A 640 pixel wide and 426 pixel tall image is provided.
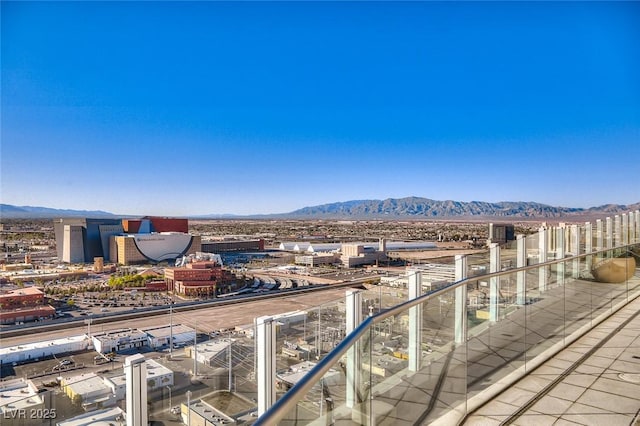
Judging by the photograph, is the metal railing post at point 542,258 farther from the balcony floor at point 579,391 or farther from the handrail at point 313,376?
the handrail at point 313,376

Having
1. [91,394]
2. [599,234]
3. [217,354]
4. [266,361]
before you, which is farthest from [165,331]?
[266,361]

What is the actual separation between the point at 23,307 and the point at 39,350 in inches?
514

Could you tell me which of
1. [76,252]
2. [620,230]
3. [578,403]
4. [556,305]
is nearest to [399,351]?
[578,403]

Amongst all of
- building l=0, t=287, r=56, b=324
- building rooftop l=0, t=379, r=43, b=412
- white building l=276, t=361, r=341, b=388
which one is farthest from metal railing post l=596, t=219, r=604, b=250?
building l=0, t=287, r=56, b=324

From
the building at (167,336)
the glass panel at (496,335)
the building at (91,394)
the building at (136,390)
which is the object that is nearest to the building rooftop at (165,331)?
the building at (167,336)

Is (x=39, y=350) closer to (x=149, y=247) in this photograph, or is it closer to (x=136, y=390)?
(x=136, y=390)

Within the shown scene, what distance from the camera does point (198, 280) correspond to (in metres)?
36.7

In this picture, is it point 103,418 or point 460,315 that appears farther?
point 103,418

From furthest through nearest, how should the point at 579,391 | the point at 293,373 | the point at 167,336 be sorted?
the point at 167,336, the point at 293,373, the point at 579,391

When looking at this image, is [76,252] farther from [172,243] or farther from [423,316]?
[423,316]

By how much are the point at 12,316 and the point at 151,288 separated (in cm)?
1155

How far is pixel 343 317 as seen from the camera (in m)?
3.54

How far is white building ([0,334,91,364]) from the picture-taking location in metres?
16.6

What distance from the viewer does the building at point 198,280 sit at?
3522 centimetres
